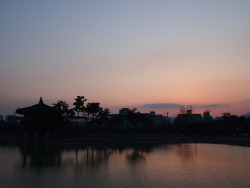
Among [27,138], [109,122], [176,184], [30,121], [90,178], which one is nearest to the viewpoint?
[176,184]

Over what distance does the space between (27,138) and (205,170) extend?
25841 mm

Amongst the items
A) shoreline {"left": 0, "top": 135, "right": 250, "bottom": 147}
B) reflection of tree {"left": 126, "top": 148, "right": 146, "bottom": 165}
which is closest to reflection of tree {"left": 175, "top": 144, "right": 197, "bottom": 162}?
reflection of tree {"left": 126, "top": 148, "right": 146, "bottom": 165}

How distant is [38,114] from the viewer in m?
38.3

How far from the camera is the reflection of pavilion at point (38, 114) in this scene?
3781cm

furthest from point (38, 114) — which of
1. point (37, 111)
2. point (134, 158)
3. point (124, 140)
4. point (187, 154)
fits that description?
point (187, 154)

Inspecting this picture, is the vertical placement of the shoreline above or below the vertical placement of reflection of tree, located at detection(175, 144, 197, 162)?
above

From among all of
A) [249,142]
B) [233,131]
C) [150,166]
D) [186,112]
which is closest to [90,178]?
[150,166]

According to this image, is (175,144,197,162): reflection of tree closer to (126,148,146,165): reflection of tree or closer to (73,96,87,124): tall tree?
(126,148,146,165): reflection of tree

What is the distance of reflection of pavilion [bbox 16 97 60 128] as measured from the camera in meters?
37.8

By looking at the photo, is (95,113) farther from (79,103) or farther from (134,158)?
(134,158)

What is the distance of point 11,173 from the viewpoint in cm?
1402

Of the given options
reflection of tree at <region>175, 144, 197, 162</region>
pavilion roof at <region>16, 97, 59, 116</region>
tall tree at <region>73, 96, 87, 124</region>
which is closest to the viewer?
reflection of tree at <region>175, 144, 197, 162</region>

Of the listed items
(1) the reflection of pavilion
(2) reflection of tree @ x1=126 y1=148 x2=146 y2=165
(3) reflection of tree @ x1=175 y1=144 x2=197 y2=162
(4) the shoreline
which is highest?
(1) the reflection of pavilion

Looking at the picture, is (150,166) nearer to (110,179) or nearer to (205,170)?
(205,170)
